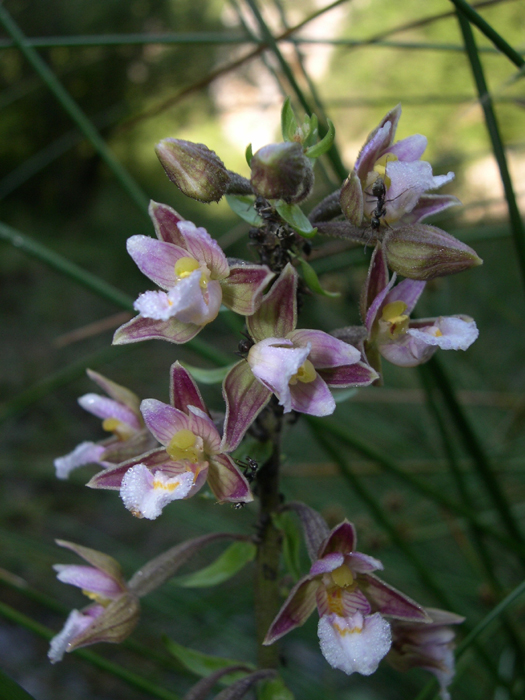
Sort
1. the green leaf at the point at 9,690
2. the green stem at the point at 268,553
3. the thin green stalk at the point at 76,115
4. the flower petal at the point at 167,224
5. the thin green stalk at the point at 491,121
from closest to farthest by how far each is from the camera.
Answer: the green leaf at the point at 9,690
the flower petal at the point at 167,224
the green stem at the point at 268,553
the thin green stalk at the point at 491,121
the thin green stalk at the point at 76,115

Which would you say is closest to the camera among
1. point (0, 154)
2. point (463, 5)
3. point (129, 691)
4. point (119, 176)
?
point (463, 5)

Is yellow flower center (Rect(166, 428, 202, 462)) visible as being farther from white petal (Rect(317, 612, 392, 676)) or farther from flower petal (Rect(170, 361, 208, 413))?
white petal (Rect(317, 612, 392, 676))

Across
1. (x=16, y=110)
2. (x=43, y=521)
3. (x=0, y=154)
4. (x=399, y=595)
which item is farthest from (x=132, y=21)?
(x=399, y=595)

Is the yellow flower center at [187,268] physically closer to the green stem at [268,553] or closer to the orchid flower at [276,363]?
the orchid flower at [276,363]

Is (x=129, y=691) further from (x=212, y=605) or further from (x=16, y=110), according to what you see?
(x=16, y=110)

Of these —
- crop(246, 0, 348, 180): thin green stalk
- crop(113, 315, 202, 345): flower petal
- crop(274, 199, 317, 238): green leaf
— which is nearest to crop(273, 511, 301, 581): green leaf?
crop(113, 315, 202, 345): flower petal

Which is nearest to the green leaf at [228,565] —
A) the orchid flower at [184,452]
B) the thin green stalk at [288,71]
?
the orchid flower at [184,452]
